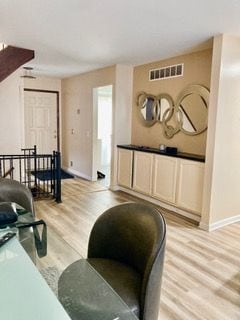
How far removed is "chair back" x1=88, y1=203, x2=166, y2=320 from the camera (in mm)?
1346

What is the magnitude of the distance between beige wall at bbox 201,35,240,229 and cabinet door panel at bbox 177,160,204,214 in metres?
0.16

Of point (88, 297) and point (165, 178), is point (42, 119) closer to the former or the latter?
point (165, 178)

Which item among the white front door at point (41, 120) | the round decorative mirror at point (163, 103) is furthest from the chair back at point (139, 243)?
the white front door at point (41, 120)

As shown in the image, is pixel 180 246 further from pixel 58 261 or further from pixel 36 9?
pixel 36 9

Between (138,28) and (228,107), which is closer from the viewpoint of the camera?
(138,28)

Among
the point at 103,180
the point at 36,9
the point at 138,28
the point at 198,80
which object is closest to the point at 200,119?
the point at 198,80

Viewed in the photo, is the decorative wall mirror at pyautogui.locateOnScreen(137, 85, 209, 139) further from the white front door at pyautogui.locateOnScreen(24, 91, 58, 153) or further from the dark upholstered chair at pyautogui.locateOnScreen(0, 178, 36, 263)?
the white front door at pyautogui.locateOnScreen(24, 91, 58, 153)

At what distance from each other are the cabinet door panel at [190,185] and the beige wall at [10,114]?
3319 mm

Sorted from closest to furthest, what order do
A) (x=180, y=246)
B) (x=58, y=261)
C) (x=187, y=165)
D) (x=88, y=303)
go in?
(x=88, y=303) → (x=58, y=261) → (x=180, y=246) → (x=187, y=165)

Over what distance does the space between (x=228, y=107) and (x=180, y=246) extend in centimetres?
182

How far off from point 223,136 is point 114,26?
1867 mm

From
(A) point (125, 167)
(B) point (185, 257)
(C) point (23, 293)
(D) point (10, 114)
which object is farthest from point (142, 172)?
(C) point (23, 293)

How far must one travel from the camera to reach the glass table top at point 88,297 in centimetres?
112

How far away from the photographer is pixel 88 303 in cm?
121
